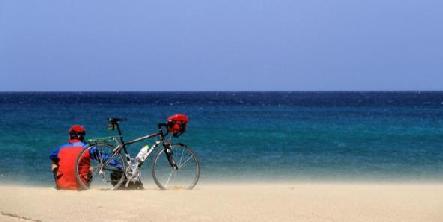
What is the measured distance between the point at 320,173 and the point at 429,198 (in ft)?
31.4

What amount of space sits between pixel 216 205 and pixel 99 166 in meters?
2.08

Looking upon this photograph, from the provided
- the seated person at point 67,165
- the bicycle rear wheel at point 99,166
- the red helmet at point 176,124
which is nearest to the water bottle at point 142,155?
the bicycle rear wheel at point 99,166

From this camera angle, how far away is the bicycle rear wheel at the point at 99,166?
32.7ft

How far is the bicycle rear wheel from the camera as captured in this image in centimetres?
996

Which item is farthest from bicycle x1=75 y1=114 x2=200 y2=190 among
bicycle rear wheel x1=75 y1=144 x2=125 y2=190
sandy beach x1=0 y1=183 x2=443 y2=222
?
sandy beach x1=0 y1=183 x2=443 y2=222

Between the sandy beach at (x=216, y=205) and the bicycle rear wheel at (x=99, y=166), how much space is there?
13.8 inches

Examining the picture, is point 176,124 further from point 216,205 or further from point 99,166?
point 216,205

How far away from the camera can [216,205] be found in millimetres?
8742

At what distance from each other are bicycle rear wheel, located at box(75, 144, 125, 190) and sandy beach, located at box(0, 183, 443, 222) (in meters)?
0.35

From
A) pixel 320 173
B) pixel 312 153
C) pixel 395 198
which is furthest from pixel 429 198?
pixel 312 153

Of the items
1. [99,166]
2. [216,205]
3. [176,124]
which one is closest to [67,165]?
[99,166]

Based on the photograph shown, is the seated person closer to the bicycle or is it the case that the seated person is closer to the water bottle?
the bicycle

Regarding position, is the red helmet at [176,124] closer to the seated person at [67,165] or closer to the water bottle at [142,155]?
the water bottle at [142,155]

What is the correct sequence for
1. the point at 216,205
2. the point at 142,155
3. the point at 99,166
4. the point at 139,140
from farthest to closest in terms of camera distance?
the point at 142,155, the point at 139,140, the point at 99,166, the point at 216,205
